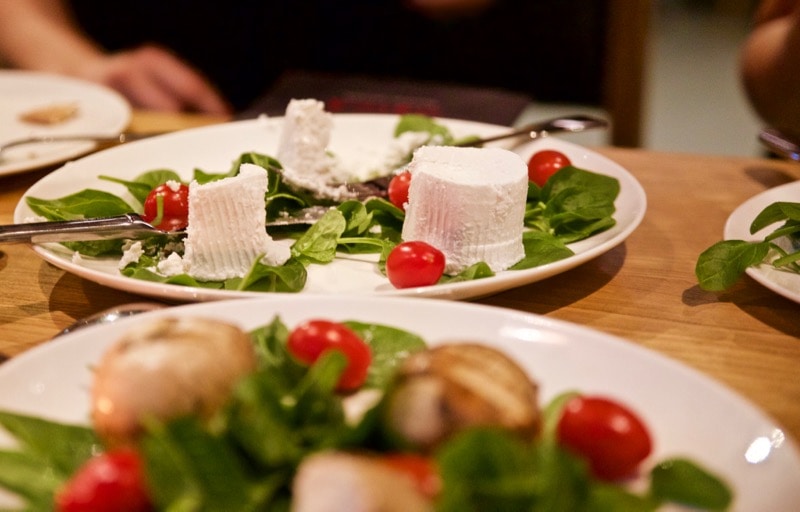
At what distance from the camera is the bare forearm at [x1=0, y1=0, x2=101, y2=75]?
3.83 metres

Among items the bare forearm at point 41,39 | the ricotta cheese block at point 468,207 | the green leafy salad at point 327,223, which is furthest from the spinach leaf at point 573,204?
A: the bare forearm at point 41,39

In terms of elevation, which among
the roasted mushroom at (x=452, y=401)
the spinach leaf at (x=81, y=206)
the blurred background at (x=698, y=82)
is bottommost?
the blurred background at (x=698, y=82)

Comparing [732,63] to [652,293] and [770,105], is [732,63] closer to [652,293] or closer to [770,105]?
[770,105]

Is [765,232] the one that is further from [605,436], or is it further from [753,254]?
[605,436]

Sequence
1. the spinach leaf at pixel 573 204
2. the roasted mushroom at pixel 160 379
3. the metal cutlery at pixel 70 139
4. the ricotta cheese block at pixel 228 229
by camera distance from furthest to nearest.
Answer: the metal cutlery at pixel 70 139
the spinach leaf at pixel 573 204
the ricotta cheese block at pixel 228 229
the roasted mushroom at pixel 160 379

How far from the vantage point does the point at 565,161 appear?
2.06 meters

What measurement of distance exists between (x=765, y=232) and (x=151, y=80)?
2.77 meters

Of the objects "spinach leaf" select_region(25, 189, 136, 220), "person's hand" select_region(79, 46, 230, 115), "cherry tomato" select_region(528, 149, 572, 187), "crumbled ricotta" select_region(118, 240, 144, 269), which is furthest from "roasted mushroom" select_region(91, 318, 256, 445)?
"person's hand" select_region(79, 46, 230, 115)

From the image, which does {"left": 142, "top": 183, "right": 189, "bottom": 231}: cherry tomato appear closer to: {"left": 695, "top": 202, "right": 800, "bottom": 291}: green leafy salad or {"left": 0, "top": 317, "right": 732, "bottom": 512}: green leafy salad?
{"left": 0, "top": 317, "right": 732, "bottom": 512}: green leafy salad

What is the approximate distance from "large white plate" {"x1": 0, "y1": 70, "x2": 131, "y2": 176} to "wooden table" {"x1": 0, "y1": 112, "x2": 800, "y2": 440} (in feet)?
1.01

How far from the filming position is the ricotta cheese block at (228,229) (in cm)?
152

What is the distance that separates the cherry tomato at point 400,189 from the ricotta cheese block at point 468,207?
185mm

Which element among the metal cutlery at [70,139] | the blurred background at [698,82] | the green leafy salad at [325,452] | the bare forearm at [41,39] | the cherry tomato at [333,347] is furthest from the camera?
the blurred background at [698,82]

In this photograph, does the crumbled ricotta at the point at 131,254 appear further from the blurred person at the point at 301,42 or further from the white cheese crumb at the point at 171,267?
the blurred person at the point at 301,42
